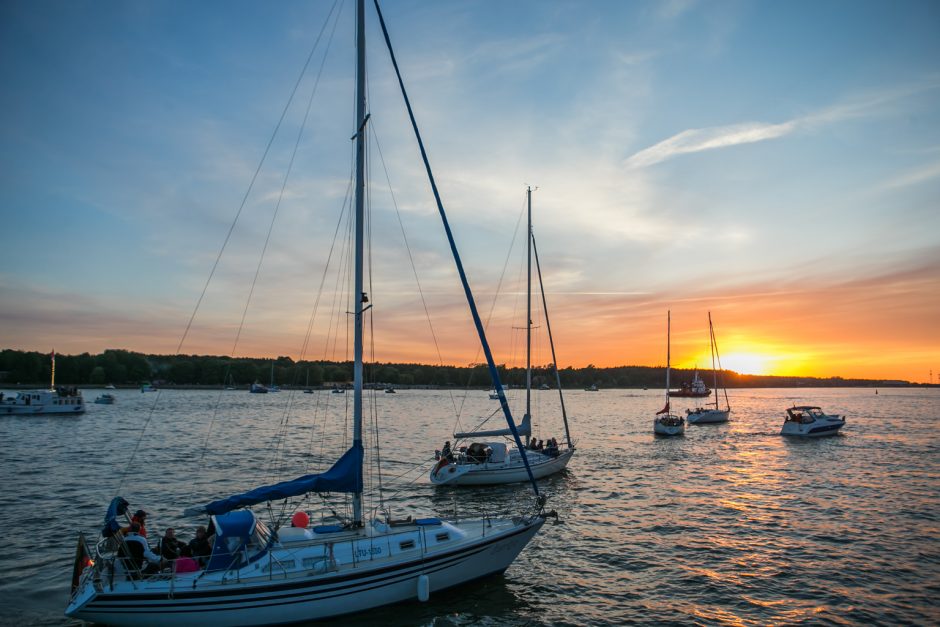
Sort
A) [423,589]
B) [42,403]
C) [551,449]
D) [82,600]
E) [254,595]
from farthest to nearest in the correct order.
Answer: [42,403] < [551,449] < [423,589] < [254,595] < [82,600]

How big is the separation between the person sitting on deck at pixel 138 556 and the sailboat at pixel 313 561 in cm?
8

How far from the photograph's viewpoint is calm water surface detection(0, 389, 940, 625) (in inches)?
663

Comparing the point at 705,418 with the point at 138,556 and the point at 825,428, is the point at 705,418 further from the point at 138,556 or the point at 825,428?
the point at 138,556

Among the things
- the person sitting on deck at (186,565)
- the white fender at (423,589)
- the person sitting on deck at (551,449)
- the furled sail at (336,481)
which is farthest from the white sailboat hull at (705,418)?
the person sitting on deck at (186,565)

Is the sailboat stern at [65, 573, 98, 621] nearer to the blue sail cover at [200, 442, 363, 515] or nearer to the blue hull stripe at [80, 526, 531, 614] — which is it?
the blue hull stripe at [80, 526, 531, 614]

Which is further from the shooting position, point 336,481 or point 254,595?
point 336,481

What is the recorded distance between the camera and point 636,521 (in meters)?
27.1

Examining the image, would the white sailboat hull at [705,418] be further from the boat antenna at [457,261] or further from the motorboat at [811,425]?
the boat antenna at [457,261]

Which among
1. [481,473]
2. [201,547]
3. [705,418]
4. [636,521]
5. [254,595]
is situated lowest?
[705,418]

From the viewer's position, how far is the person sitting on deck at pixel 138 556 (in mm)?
13914

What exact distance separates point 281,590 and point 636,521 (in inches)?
744

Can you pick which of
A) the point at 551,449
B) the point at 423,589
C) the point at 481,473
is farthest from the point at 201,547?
the point at 551,449

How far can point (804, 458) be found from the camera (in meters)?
49.7

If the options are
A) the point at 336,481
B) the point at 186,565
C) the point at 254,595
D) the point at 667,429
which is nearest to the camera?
the point at 254,595
